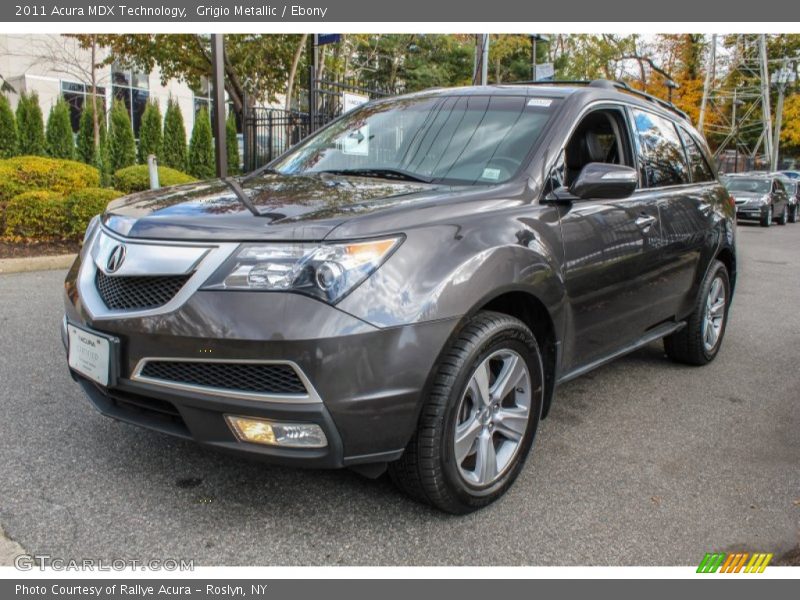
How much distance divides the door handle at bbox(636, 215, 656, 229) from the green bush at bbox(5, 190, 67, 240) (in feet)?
23.3

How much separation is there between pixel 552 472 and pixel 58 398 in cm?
269

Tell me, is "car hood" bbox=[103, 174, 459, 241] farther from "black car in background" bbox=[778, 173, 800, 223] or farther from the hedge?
"black car in background" bbox=[778, 173, 800, 223]

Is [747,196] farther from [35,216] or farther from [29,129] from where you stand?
[29,129]

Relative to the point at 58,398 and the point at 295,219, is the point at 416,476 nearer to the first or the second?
the point at 295,219

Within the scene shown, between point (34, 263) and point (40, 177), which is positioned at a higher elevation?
point (40, 177)

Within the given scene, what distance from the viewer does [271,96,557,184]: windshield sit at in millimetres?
3346

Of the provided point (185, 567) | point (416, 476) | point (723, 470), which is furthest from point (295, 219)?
point (723, 470)

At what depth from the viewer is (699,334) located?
4.89 m

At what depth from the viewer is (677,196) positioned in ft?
14.4

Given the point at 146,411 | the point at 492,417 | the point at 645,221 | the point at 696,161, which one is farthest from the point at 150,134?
the point at 492,417

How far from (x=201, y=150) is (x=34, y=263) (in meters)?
11.5

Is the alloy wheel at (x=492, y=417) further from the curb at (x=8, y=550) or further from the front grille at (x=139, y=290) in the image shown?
the curb at (x=8, y=550)

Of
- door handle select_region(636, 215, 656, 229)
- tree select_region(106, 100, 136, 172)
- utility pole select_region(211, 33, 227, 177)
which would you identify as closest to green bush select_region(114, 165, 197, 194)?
utility pole select_region(211, 33, 227, 177)

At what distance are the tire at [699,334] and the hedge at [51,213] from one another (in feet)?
22.3
